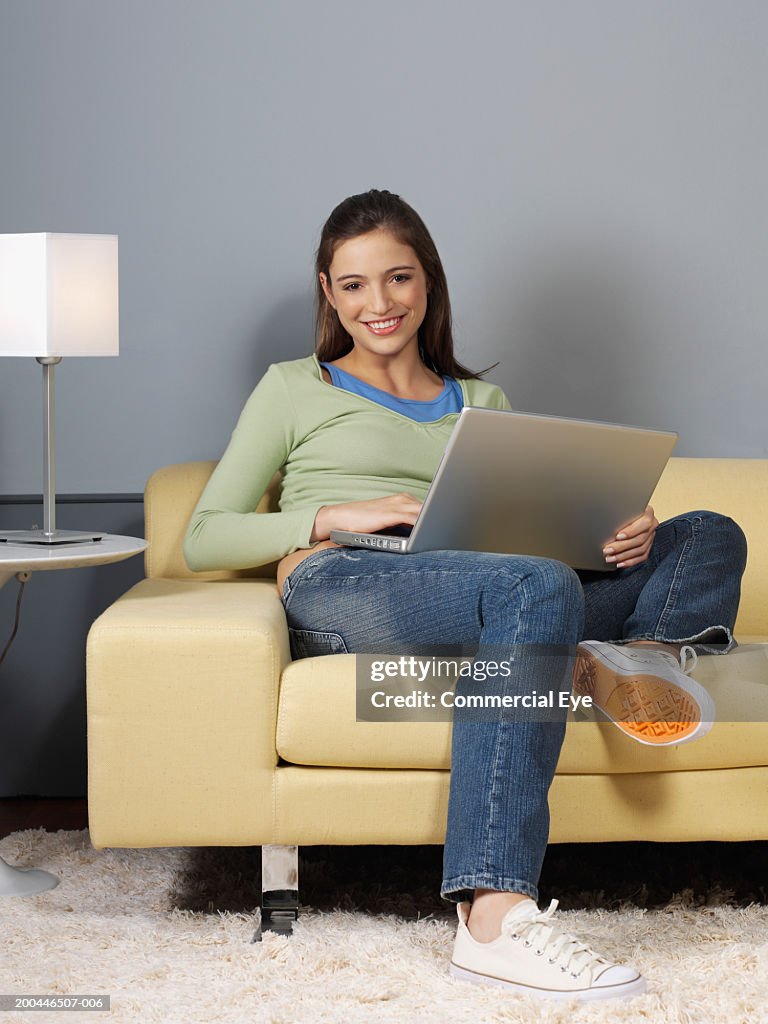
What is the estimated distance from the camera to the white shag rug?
1482 millimetres

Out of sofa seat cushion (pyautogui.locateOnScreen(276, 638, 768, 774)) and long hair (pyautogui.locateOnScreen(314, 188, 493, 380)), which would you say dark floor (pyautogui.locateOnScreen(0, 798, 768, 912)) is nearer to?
sofa seat cushion (pyautogui.locateOnScreen(276, 638, 768, 774))

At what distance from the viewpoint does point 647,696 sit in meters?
1.65

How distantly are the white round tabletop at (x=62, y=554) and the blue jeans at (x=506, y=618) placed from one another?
0.99 feet

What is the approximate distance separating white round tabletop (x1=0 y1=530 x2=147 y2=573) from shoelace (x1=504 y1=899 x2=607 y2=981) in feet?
2.78

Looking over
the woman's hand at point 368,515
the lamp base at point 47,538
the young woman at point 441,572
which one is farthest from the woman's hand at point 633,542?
the lamp base at point 47,538

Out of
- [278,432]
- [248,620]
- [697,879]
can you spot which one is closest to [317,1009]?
[248,620]

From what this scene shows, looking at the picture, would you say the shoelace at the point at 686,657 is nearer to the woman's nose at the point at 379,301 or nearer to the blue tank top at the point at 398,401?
the blue tank top at the point at 398,401

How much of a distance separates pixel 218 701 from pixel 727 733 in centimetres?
73

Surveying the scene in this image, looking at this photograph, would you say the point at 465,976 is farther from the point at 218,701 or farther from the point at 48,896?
the point at 48,896

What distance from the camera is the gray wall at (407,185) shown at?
104 inches

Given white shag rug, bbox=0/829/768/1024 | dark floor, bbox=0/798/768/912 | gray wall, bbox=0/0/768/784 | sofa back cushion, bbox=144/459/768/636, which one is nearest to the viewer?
white shag rug, bbox=0/829/768/1024

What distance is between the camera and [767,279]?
2760 mm

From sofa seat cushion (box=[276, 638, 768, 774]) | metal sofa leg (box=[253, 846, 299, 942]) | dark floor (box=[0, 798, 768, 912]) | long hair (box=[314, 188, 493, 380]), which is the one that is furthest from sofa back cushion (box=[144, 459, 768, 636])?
metal sofa leg (box=[253, 846, 299, 942])

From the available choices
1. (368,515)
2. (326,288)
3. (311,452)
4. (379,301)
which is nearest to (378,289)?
(379,301)
